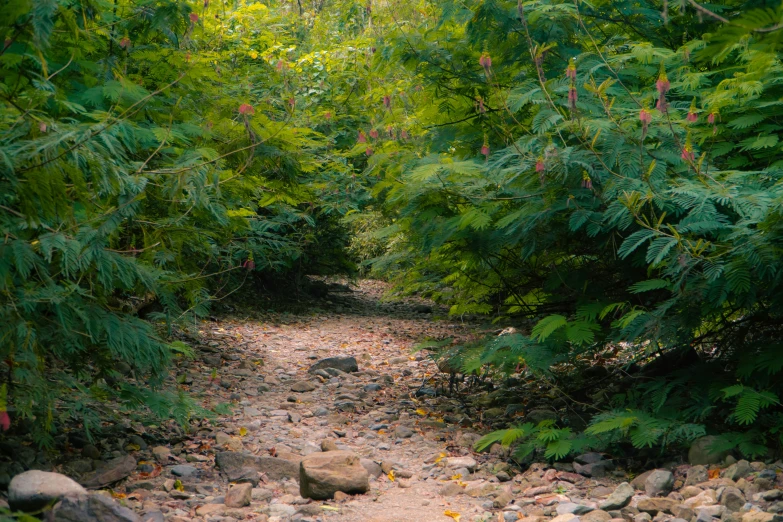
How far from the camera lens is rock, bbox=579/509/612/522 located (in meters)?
3.62

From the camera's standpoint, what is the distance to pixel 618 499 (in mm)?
3805

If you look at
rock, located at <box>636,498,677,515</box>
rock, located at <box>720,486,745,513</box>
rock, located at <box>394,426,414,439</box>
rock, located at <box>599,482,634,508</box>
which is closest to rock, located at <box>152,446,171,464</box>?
rock, located at <box>394,426,414,439</box>

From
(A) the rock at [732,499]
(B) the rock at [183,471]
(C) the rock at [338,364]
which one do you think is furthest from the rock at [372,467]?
(C) the rock at [338,364]

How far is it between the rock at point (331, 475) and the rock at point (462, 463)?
72 centimetres

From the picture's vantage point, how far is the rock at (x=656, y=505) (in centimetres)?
367

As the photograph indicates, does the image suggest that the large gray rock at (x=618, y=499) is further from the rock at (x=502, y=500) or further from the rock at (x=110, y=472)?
the rock at (x=110, y=472)

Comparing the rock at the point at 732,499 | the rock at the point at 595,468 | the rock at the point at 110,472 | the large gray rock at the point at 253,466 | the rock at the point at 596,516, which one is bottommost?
the large gray rock at the point at 253,466

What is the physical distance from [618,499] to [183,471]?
2678 mm

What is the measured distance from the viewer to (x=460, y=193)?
5105 mm

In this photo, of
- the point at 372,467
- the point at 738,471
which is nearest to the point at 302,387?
the point at 372,467

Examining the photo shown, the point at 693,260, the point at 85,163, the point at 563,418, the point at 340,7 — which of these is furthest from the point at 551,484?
the point at 340,7

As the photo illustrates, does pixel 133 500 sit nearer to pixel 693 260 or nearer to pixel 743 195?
pixel 693 260

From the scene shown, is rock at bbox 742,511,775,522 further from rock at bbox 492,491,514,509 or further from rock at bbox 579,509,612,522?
rock at bbox 492,491,514,509

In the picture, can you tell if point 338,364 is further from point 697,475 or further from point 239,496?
point 697,475
